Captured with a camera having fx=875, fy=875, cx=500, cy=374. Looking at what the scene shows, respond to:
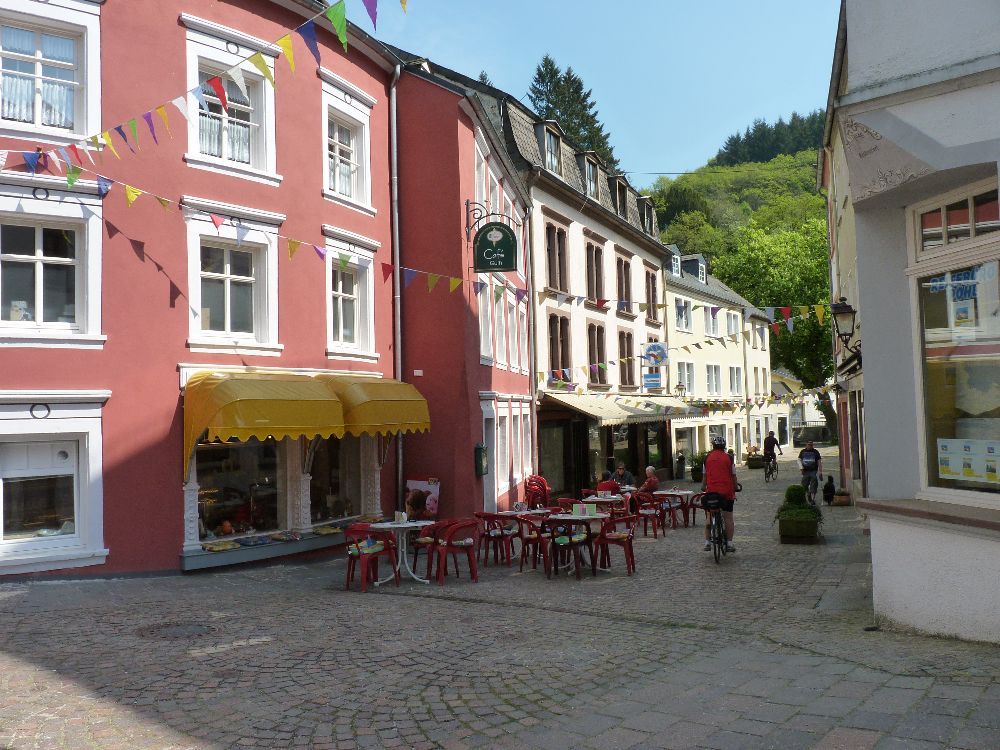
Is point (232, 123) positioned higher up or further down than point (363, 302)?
higher up

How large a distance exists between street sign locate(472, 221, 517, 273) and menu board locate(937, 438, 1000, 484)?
31.8 ft

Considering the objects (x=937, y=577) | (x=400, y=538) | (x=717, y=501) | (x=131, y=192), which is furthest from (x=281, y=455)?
(x=937, y=577)

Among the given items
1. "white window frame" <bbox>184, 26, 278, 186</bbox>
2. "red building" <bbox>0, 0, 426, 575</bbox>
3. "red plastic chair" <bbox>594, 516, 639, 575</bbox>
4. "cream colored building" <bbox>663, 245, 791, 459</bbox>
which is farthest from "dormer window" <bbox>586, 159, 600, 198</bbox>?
"red plastic chair" <bbox>594, 516, 639, 575</bbox>

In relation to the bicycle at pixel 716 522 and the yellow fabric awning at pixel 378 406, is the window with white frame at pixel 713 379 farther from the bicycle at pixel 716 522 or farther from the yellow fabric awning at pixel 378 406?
the bicycle at pixel 716 522

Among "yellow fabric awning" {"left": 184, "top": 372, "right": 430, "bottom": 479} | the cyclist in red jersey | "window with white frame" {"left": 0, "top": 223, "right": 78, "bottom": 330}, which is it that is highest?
"window with white frame" {"left": 0, "top": 223, "right": 78, "bottom": 330}

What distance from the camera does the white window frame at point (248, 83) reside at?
42.7ft

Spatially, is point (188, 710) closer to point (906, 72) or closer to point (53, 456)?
point (53, 456)

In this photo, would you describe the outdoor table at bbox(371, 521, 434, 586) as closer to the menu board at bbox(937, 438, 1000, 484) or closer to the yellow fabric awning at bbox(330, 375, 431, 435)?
the yellow fabric awning at bbox(330, 375, 431, 435)


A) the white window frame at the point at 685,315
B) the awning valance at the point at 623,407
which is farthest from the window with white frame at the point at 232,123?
the white window frame at the point at 685,315

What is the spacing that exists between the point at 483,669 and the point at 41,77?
9855 millimetres

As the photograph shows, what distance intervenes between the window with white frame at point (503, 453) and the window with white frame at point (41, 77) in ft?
36.2

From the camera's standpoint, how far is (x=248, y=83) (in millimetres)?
14141

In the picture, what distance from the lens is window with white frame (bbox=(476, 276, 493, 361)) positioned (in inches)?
730

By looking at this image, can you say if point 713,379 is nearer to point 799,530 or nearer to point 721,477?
point 799,530
